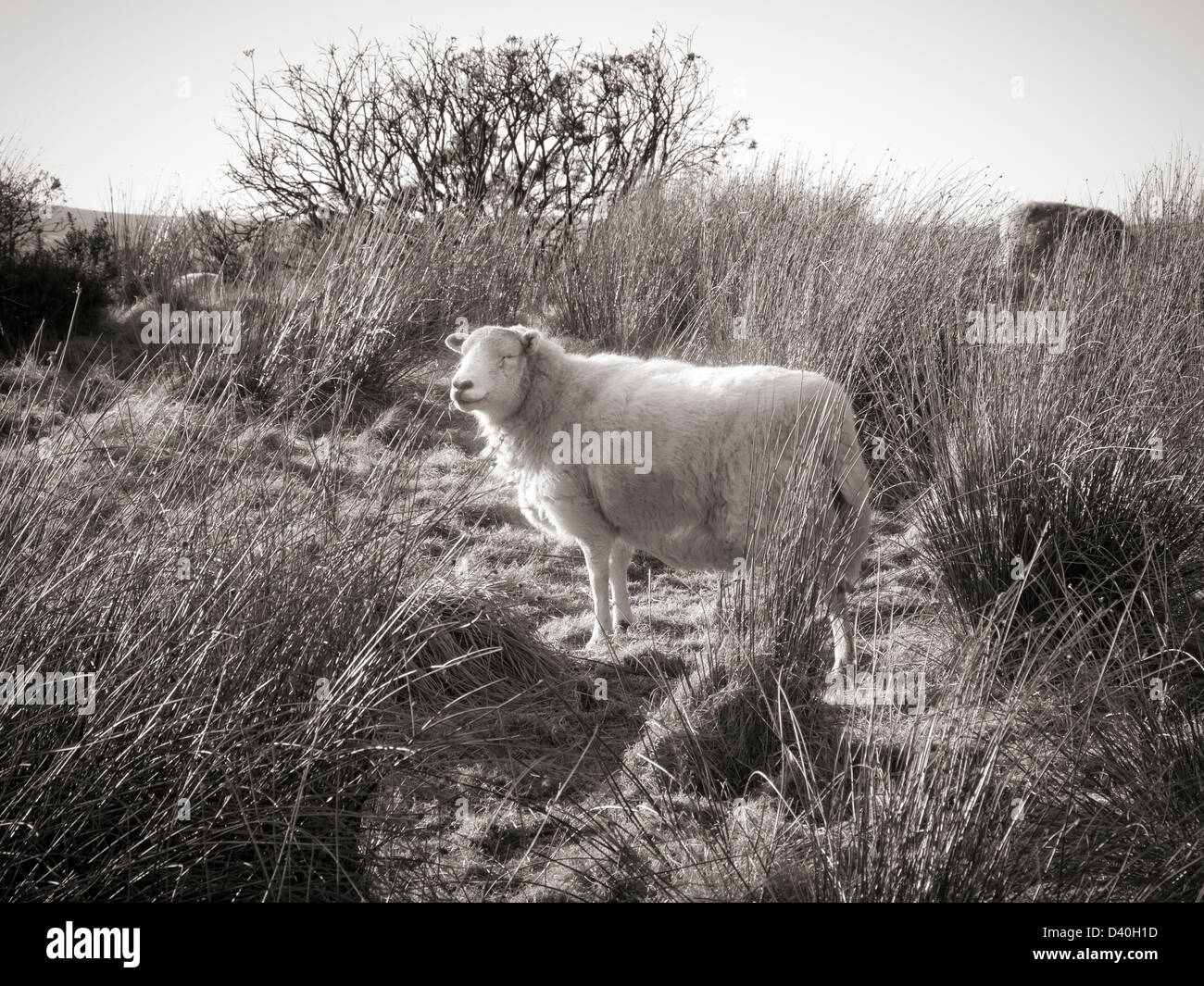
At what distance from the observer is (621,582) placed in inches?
186

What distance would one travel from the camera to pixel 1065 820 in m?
2.17

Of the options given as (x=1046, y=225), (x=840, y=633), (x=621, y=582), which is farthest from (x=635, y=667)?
(x=1046, y=225)

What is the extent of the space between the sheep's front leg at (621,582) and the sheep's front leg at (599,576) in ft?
0.31

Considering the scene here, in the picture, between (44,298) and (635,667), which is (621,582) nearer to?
(635,667)

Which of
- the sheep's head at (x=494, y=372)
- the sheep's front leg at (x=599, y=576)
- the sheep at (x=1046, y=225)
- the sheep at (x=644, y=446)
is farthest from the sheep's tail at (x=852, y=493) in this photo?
the sheep at (x=1046, y=225)

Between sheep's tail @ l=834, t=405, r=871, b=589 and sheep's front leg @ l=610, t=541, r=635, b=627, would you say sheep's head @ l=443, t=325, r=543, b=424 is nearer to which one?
sheep's front leg @ l=610, t=541, r=635, b=627

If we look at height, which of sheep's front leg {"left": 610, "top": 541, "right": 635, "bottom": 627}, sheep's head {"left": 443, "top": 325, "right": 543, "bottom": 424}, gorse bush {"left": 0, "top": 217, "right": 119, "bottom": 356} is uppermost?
gorse bush {"left": 0, "top": 217, "right": 119, "bottom": 356}

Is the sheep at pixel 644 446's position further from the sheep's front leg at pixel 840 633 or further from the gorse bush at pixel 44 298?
the gorse bush at pixel 44 298

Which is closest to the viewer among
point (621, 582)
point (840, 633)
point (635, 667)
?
point (840, 633)

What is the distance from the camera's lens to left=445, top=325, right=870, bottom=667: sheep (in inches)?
157

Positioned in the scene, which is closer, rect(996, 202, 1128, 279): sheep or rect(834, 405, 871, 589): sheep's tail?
rect(834, 405, 871, 589): sheep's tail

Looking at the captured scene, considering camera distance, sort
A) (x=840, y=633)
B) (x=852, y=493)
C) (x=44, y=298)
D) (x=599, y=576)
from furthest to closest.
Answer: (x=44, y=298), (x=599, y=576), (x=852, y=493), (x=840, y=633)

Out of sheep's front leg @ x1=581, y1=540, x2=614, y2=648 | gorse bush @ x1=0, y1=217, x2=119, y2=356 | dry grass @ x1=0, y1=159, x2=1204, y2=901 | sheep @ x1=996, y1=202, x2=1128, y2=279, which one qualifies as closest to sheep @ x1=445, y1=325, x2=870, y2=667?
sheep's front leg @ x1=581, y1=540, x2=614, y2=648

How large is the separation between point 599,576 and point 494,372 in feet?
3.67
